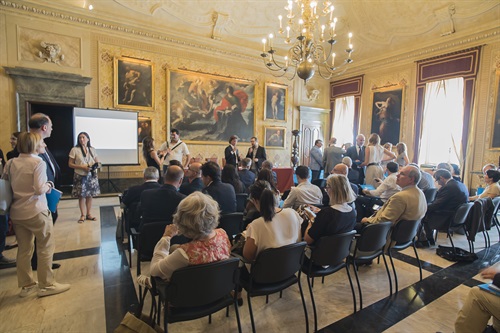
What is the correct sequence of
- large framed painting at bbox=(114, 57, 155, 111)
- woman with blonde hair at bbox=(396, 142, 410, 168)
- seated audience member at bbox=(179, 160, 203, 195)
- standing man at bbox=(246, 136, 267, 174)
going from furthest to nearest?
large framed painting at bbox=(114, 57, 155, 111), standing man at bbox=(246, 136, 267, 174), woman with blonde hair at bbox=(396, 142, 410, 168), seated audience member at bbox=(179, 160, 203, 195)

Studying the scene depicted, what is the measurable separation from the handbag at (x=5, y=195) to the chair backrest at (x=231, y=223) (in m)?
1.85

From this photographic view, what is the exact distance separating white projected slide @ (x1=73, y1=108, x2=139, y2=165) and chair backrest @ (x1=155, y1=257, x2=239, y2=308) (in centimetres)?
617

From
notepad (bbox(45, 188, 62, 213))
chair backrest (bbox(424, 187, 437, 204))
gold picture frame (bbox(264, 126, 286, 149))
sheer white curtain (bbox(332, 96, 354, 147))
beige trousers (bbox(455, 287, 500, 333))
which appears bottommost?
beige trousers (bbox(455, 287, 500, 333))

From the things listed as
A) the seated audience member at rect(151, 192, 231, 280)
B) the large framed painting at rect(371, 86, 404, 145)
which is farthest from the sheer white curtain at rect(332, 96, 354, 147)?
the seated audience member at rect(151, 192, 231, 280)

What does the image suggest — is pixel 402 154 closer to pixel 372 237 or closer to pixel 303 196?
pixel 303 196

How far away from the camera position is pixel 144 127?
25.4 ft

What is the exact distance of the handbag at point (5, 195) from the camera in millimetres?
2180

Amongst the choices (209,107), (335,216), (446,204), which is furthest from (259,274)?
(209,107)

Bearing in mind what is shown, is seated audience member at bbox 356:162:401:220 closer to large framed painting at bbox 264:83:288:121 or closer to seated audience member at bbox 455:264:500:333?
seated audience member at bbox 455:264:500:333

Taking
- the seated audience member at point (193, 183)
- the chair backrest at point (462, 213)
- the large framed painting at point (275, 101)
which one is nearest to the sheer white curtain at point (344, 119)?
the large framed painting at point (275, 101)

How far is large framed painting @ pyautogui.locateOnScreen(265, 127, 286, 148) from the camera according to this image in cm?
988

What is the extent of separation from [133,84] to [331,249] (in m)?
7.30

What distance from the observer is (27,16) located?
20.5 feet

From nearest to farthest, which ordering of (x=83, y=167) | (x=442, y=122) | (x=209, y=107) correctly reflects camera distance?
1. (x=83, y=167)
2. (x=442, y=122)
3. (x=209, y=107)
